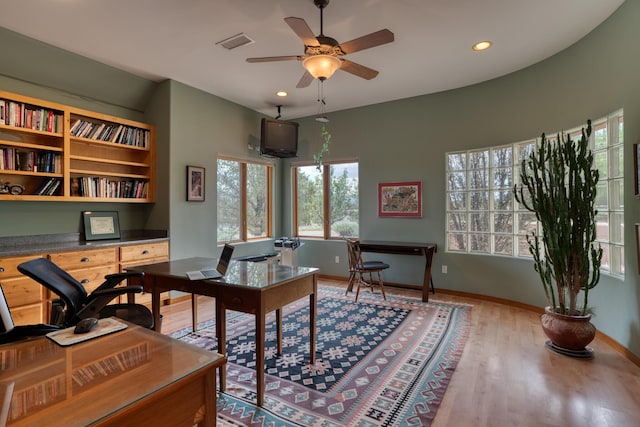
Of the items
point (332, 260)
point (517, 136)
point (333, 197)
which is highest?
point (517, 136)

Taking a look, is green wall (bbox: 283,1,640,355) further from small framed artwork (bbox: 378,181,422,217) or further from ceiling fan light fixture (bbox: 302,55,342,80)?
ceiling fan light fixture (bbox: 302,55,342,80)

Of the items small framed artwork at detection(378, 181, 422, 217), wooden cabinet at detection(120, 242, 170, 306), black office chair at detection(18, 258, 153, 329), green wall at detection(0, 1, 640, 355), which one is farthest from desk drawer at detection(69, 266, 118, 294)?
small framed artwork at detection(378, 181, 422, 217)

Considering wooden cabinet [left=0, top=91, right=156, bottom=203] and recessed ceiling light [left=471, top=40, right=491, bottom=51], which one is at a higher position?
recessed ceiling light [left=471, top=40, right=491, bottom=51]

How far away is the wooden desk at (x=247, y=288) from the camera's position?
6.38ft

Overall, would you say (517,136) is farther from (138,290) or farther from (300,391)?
(138,290)

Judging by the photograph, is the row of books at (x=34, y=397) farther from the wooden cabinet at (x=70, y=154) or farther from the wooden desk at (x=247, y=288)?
the wooden cabinet at (x=70, y=154)

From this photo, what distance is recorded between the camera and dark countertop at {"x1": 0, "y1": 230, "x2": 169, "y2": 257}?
298cm

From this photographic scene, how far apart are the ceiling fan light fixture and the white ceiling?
0.45 meters

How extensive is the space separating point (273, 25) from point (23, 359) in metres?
2.86

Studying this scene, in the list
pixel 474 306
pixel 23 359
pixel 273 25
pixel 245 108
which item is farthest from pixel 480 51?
pixel 23 359

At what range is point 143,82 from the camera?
4012mm

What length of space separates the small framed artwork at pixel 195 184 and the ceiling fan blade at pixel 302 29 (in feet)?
8.58

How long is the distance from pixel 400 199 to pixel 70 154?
425 centimetres

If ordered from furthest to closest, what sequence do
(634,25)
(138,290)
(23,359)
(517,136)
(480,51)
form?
(517,136), (480,51), (634,25), (138,290), (23,359)
